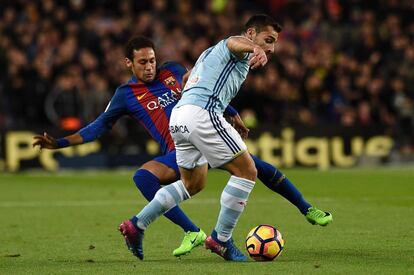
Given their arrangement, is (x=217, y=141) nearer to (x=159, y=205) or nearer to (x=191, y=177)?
(x=191, y=177)

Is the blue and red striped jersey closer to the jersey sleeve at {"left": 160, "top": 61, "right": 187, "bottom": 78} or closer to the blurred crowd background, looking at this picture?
the jersey sleeve at {"left": 160, "top": 61, "right": 187, "bottom": 78}

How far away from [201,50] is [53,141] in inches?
562

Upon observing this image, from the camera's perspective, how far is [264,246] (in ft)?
26.0

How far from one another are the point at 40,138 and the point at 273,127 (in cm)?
1320

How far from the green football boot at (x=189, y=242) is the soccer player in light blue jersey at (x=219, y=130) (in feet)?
0.79

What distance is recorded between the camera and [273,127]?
21.4 metres

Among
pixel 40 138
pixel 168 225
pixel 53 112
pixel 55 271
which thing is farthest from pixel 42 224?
pixel 53 112

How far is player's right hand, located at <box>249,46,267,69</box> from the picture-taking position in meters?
7.18

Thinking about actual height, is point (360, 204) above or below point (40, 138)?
below

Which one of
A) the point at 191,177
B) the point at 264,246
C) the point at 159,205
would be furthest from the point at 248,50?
the point at 264,246

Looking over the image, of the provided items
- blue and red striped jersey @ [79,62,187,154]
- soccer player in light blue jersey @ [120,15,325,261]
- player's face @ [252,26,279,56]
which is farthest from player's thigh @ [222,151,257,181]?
blue and red striped jersey @ [79,62,187,154]

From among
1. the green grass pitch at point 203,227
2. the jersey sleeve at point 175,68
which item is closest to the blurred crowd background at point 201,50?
the green grass pitch at point 203,227

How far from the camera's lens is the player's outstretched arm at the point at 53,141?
8484 millimetres

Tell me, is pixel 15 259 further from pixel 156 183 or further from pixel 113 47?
pixel 113 47
